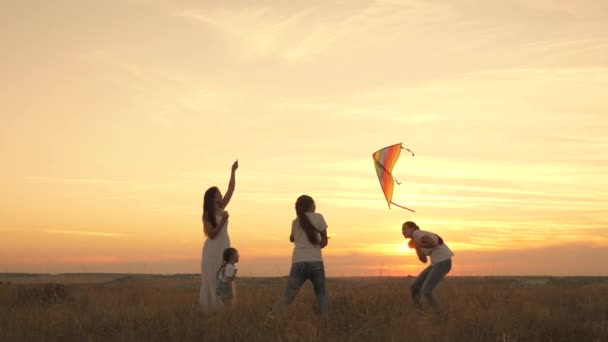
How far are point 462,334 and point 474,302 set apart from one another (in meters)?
4.45

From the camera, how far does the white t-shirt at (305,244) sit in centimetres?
1040

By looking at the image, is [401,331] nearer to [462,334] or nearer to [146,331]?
[462,334]

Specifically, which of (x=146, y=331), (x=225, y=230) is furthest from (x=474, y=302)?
(x=146, y=331)

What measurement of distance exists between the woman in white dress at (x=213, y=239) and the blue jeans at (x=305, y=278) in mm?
1309

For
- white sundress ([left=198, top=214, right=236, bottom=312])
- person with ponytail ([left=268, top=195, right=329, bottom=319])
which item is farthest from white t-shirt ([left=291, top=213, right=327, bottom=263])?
white sundress ([left=198, top=214, right=236, bottom=312])

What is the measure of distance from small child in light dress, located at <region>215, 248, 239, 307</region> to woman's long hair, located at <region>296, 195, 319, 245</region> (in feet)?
4.90

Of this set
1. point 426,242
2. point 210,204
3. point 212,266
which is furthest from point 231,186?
point 426,242

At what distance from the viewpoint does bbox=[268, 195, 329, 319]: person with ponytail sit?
10.4 meters

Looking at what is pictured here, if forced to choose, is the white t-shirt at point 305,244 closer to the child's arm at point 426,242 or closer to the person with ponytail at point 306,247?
the person with ponytail at point 306,247

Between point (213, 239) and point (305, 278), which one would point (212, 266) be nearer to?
point (213, 239)

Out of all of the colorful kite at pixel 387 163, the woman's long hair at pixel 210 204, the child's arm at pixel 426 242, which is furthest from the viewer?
the colorful kite at pixel 387 163

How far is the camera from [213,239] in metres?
11.2

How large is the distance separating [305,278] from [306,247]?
0.53m

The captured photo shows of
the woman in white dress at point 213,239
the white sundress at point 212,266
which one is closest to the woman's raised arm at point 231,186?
the woman in white dress at point 213,239
